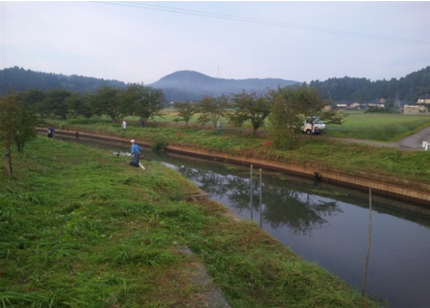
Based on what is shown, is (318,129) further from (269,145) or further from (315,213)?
(315,213)

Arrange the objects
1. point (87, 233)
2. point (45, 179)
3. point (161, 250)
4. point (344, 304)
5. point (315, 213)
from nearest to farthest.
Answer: point (344, 304) → point (161, 250) → point (87, 233) → point (45, 179) → point (315, 213)

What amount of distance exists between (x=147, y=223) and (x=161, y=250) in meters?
1.57

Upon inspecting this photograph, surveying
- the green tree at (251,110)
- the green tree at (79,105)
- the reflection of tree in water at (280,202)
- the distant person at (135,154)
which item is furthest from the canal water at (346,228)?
the green tree at (79,105)

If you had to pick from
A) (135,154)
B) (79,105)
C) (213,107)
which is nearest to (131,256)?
(135,154)

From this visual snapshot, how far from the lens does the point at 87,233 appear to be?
575 centimetres

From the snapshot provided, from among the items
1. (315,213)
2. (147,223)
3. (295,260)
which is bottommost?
(315,213)

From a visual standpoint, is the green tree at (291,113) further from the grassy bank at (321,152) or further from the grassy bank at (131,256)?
the grassy bank at (131,256)

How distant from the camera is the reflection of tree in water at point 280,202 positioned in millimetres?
11727

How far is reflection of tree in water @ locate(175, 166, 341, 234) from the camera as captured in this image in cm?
1173

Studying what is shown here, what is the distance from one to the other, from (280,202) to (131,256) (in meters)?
10.2

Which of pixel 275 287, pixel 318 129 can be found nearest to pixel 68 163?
pixel 275 287

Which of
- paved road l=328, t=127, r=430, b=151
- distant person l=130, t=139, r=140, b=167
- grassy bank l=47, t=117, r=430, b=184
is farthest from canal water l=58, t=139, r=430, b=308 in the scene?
paved road l=328, t=127, r=430, b=151

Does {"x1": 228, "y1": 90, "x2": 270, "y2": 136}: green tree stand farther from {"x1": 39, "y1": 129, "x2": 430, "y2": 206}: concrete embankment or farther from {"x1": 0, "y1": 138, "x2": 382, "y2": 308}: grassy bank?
{"x1": 0, "y1": 138, "x2": 382, "y2": 308}: grassy bank

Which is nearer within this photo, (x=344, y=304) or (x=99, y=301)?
(x=99, y=301)
